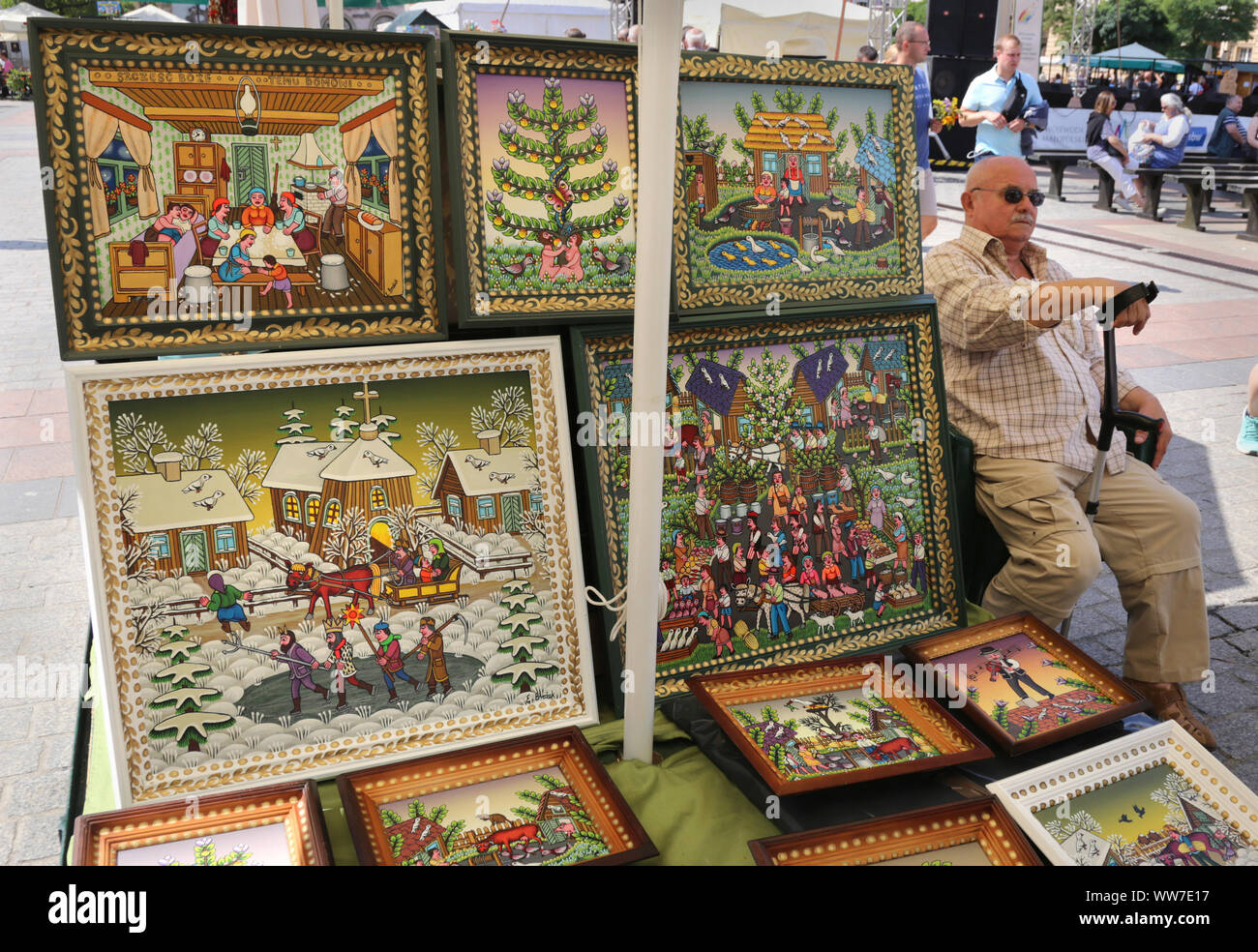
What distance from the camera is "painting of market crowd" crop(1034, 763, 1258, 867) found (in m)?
1.56

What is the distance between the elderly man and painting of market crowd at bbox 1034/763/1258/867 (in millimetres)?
922

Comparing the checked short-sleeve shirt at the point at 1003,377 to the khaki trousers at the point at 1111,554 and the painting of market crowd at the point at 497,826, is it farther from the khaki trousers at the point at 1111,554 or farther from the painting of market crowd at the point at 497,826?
the painting of market crowd at the point at 497,826

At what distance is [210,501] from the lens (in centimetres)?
170

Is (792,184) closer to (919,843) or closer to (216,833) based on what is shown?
(919,843)

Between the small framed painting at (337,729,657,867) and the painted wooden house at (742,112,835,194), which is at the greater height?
the painted wooden house at (742,112,835,194)

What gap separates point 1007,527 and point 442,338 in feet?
5.45

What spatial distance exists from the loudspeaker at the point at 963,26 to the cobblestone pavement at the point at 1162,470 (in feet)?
31.1

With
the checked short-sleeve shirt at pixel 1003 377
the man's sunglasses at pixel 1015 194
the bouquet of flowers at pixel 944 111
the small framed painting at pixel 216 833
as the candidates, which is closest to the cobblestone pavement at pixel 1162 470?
the checked short-sleeve shirt at pixel 1003 377

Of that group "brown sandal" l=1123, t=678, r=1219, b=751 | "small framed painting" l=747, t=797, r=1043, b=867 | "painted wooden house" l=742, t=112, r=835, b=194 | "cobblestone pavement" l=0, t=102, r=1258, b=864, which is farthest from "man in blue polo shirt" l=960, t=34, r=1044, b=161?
"small framed painting" l=747, t=797, r=1043, b=867

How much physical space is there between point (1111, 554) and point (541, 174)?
1.90m

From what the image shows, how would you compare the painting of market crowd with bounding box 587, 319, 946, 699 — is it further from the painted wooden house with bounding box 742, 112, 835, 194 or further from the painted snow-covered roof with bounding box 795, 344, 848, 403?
the painted wooden house with bounding box 742, 112, 835, 194

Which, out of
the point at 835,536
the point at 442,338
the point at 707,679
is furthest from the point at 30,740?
the point at 835,536

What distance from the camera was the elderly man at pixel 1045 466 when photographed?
101 inches

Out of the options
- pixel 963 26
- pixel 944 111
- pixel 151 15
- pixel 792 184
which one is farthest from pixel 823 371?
pixel 963 26
